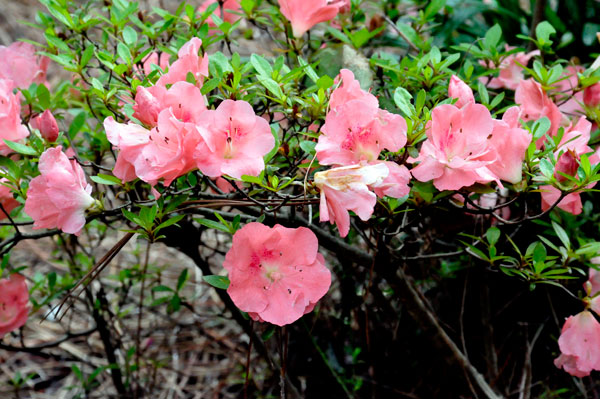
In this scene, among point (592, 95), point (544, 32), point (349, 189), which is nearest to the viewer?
point (349, 189)

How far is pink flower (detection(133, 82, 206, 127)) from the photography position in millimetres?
771

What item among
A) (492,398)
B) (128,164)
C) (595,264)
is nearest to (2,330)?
(128,164)

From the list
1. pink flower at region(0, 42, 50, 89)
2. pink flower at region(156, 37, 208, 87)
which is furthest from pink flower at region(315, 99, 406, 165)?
pink flower at region(0, 42, 50, 89)

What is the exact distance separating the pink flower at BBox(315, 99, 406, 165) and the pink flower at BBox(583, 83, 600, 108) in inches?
19.1

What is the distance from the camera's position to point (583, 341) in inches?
39.7

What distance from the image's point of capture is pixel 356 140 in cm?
79

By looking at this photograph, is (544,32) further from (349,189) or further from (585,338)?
(349,189)

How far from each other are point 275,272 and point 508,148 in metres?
0.37

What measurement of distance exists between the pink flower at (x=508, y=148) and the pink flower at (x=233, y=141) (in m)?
0.32

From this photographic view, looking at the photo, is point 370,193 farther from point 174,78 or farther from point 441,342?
point 441,342

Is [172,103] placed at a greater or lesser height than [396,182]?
greater

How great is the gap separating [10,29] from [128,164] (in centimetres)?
Result: 338

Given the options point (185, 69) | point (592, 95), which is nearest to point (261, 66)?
point (185, 69)

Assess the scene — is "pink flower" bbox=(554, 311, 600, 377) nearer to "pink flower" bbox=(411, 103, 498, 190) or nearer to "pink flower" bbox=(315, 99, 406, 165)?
"pink flower" bbox=(411, 103, 498, 190)
